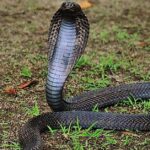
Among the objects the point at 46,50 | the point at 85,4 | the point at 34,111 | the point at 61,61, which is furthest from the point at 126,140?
the point at 85,4

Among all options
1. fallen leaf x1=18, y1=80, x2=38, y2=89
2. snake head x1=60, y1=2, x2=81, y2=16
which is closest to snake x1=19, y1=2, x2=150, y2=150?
snake head x1=60, y1=2, x2=81, y2=16

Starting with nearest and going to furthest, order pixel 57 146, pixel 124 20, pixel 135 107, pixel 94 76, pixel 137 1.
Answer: pixel 57 146 < pixel 135 107 < pixel 94 76 < pixel 124 20 < pixel 137 1

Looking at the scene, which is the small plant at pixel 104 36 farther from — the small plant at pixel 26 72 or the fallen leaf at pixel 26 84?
the fallen leaf at pixel 26 84

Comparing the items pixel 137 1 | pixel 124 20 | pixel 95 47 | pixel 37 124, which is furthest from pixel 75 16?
pixel 137 1

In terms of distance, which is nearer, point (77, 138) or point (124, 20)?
point (77, 138)

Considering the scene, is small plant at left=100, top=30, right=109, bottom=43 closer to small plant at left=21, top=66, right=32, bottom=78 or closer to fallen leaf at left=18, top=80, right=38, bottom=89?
small plant at left=21, top=66, right=32, bottom=78

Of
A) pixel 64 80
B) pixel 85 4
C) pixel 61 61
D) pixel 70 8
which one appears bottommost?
pixel 85 4

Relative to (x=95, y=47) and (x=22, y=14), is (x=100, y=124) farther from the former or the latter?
(x=22, y=14)

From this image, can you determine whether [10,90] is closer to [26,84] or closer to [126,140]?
[26,84]
